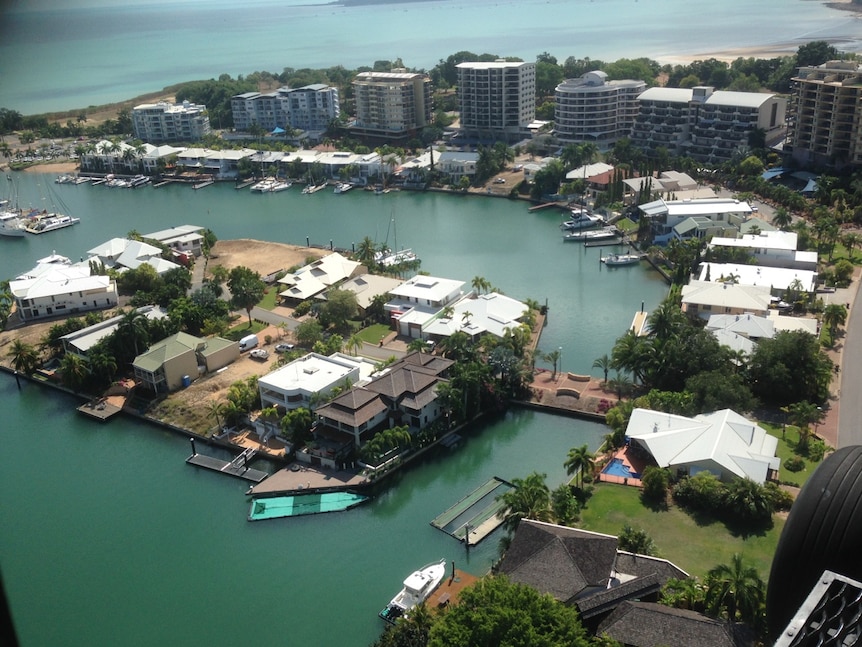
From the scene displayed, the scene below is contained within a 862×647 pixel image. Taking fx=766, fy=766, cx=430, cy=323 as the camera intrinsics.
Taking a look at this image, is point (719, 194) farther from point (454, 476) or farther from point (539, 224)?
point (454, 476)

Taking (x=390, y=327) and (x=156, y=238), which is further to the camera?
(x=156, y=238)

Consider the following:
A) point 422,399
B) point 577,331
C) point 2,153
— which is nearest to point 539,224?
point 577,331

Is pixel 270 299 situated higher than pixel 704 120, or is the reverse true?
pixel 704 120

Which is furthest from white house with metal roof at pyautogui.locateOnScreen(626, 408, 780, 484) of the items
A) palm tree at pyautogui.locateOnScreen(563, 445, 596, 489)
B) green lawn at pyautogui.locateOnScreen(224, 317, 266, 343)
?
green lawn at pyautogui.locateOnScreen(224, 317, 266, 343)

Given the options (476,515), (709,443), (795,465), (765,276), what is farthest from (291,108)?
(795,465)

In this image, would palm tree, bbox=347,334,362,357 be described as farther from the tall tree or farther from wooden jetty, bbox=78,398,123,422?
wooden jetty, bbox=78,398,123,422

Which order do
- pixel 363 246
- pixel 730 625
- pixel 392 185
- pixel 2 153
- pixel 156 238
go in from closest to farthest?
pixel 730 625, pixel 363 246, pixel 156 238, pixel 392 185, pixel 2 153

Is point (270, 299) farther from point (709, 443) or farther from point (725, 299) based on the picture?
point (709, 443)
